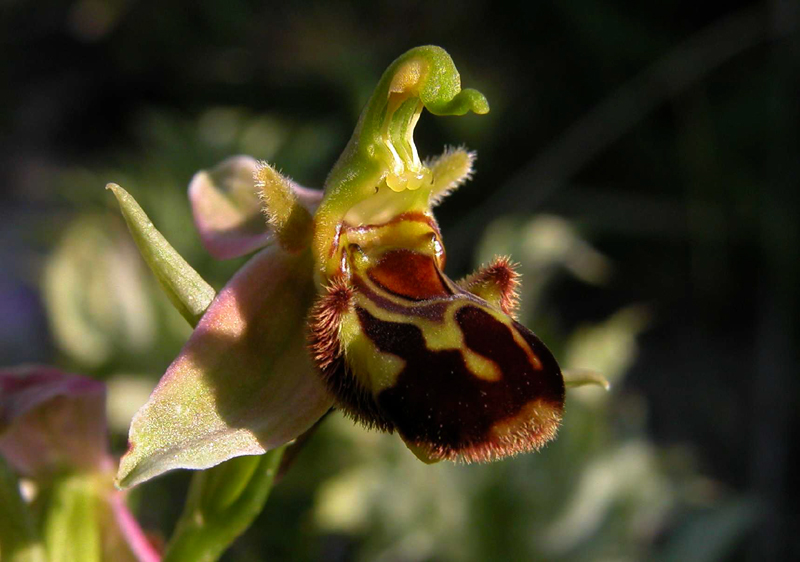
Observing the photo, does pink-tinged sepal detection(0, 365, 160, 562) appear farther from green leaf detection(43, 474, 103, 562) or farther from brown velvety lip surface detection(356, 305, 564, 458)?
brown velvety lip surface detection(356, 305, 564, 458)

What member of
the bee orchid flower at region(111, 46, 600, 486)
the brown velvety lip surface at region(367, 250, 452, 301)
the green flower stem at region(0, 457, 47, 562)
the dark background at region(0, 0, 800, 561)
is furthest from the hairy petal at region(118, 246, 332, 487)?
the dark background at region(0, 0, 800, 561)

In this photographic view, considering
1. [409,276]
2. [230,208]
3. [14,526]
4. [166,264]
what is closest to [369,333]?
[409,276]

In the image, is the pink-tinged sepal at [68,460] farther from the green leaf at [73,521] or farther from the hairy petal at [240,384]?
the hairy petal at [240,384]

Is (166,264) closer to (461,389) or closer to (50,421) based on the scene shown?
(461,389)

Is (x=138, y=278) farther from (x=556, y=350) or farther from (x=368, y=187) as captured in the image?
(x=368, y=187)

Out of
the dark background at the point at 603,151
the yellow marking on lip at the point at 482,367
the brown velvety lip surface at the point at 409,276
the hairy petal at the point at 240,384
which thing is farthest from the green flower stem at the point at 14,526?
the dark background at the point at 603,151
